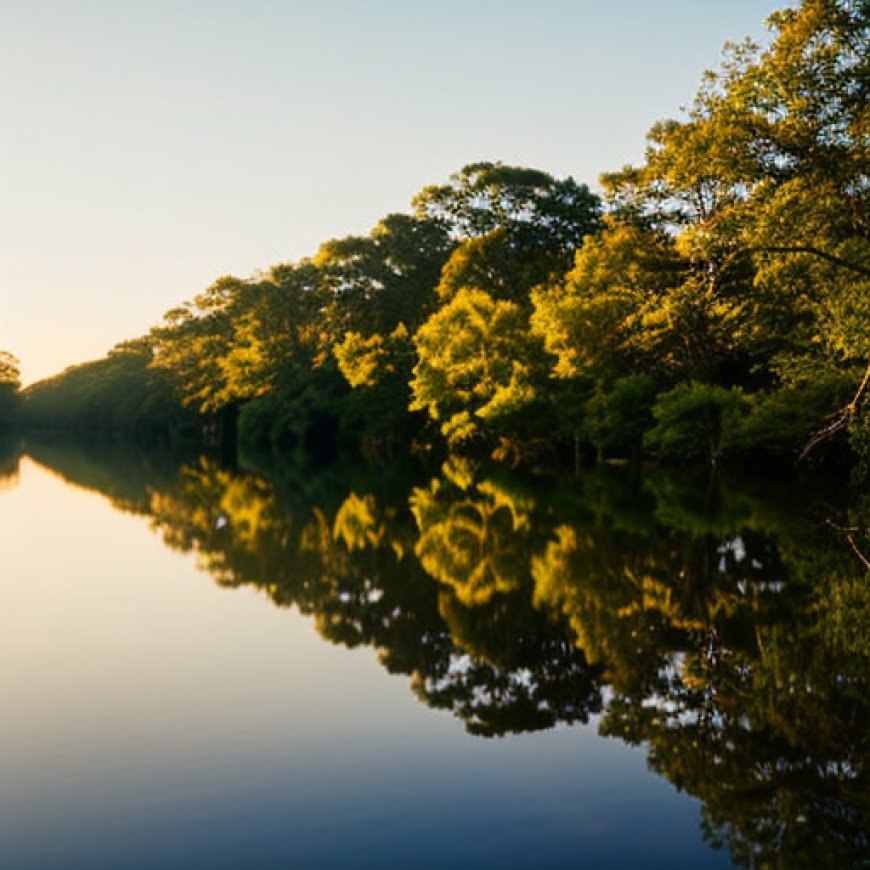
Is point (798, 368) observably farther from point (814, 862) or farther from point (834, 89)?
point (814, 862)

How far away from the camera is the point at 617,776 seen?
7.62 metres

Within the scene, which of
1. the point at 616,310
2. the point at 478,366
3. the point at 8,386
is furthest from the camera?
the point at 8,386

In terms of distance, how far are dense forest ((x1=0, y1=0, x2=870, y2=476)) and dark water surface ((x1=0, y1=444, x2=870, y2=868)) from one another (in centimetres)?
509

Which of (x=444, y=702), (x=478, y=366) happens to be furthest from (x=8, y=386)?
(x=444, y=702)

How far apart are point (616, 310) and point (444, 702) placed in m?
36.1

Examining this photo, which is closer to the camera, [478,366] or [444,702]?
[444,702]

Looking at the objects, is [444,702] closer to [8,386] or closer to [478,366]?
[478,366]

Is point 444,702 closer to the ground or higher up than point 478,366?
closer to the ground

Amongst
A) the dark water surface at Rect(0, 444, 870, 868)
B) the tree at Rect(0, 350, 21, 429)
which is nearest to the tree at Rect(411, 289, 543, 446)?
the dark water surface at Rect(0, 444, 870, 868)

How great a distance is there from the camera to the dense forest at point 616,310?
26219mm

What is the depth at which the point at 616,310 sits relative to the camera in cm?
4391

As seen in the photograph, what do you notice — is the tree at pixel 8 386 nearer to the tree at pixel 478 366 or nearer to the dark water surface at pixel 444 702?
the tree at pixel 478 366

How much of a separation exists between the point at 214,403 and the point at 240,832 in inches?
3943

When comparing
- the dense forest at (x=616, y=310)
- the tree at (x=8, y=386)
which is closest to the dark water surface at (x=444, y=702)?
the dense forest at (x=616, y=310)
